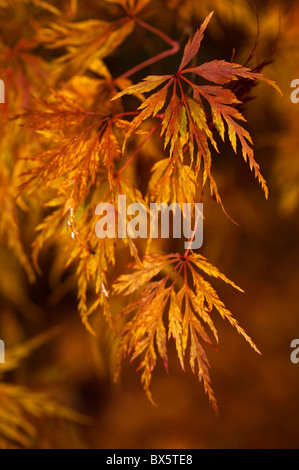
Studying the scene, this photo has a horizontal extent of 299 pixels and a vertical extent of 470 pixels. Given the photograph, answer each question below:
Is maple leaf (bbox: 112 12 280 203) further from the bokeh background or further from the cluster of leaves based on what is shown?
the bokeh background

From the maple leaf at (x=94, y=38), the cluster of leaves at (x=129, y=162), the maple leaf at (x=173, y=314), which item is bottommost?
the maple leaf at (x=173, y=314)

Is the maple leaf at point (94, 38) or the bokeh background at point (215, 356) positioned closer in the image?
the maple leaf at point (94, 38)

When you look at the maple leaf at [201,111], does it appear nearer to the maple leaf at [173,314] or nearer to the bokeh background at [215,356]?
the maple leaf at [173,314]

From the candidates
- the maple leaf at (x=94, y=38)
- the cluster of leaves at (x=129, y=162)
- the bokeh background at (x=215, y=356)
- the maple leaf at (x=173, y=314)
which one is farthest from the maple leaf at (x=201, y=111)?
the bokeh background at (x=215, y=356)

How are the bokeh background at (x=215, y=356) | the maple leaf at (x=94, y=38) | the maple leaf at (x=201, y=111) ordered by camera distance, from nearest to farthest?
the maple leaf at (x=201, y=111)
the maple leaf at (x=94, y=38)
the bokeh background at (x=215, y=356)

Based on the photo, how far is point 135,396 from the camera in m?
1.77

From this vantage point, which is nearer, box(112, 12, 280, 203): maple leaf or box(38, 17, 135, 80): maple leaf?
box(112, 12, 280, 203): maple leaf

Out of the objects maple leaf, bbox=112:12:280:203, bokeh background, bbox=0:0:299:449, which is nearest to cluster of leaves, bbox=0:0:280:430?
maple leaf, bbox=112:12:280:203

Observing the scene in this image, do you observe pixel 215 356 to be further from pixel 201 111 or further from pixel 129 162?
pixel 201 111

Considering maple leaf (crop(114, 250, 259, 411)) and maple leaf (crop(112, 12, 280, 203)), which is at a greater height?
maple leaf (crop(112, 12, 280, 203))

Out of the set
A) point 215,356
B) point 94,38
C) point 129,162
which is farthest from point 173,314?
point 215,356

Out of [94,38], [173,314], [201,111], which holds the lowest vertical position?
[173,314]

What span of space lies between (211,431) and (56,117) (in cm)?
150

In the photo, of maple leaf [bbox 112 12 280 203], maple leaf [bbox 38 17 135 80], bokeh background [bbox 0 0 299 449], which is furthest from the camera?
bokeh background [bbox 0 0 299 449]
